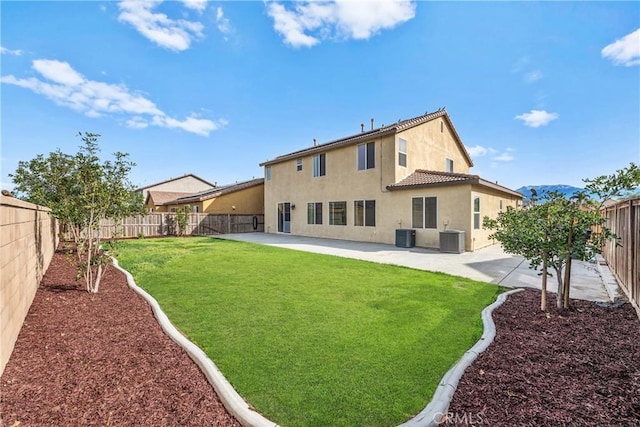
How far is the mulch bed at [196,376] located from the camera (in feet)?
7.70

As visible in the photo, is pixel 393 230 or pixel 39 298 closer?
pixel 39 298

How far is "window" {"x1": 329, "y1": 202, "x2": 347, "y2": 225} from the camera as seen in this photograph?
659 inches

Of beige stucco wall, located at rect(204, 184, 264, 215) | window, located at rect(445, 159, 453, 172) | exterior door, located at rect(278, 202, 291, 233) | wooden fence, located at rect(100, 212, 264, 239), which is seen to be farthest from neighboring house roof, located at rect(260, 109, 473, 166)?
wooden fence, located at rect(100, 212, 264, 239)

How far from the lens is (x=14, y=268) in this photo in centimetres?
359

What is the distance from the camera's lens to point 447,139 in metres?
18.7

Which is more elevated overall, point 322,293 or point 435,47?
point 435,47

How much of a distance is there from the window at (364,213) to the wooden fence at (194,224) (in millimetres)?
10882

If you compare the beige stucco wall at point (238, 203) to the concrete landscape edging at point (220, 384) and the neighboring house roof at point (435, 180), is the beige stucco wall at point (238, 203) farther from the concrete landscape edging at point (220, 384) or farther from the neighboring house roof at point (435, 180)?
the concrete landscape edging at point (220, 384)

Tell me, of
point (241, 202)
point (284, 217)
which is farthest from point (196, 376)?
point (241, 202)

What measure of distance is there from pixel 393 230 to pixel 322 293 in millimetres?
9155

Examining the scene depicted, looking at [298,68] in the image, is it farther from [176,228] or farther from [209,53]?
[176,228]

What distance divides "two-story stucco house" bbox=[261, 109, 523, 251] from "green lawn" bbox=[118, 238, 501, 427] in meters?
5.71

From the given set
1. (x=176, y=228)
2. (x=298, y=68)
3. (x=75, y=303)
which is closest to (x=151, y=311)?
(x=75, y=303)
